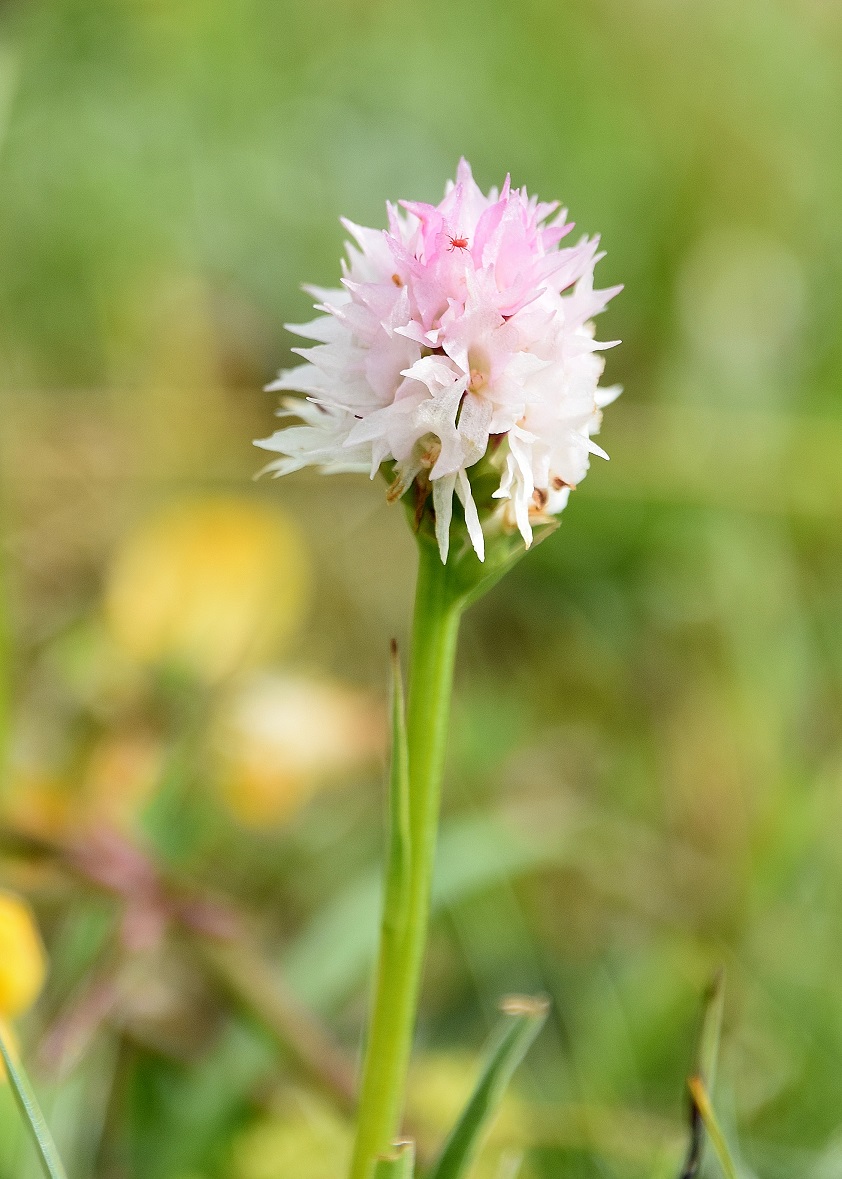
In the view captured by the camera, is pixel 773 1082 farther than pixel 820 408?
No

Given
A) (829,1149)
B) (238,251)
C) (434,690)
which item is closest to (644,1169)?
(829,1149)

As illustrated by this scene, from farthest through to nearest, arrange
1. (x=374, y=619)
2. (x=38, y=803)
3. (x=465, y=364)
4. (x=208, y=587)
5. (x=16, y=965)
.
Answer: (x=374, y=619)
(x=208, y=587)
(x=38, y=803)
(x=16, y=965)
(x=465, y=364)

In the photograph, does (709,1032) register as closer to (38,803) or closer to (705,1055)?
(705,1055)

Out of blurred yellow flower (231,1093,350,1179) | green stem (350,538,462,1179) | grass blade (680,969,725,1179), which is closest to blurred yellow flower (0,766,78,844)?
blurred yellow flower (231,1093,350,1179)

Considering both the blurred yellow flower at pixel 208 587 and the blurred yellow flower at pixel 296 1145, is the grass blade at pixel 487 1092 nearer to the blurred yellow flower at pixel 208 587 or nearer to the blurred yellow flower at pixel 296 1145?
the blurred yellow flower at pixel 296 1145

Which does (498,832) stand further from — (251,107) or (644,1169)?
(251,107)

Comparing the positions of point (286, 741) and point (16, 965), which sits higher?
point (286, 741)

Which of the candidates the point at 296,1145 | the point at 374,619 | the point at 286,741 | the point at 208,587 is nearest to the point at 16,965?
the point at 296,1145
